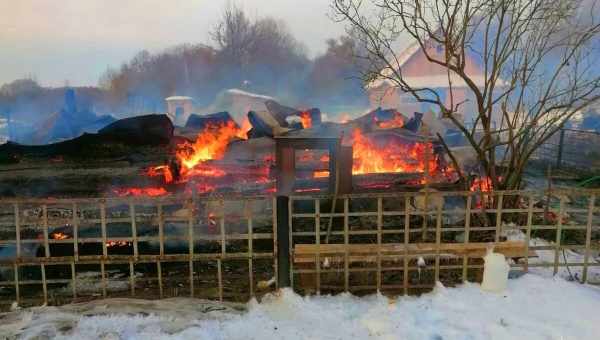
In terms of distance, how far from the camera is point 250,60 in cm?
3622

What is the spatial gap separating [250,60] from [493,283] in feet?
111

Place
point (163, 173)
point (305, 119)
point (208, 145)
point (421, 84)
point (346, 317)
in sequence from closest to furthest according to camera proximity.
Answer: point (346, 317)
point (163, 173)
point (208, 145)
point (305, 119)
point (421, 84)

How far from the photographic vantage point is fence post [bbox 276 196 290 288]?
4.91m

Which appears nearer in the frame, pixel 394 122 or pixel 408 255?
pixel 408 255

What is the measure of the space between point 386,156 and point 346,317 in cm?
915

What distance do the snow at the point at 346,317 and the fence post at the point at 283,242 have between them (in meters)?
0.18

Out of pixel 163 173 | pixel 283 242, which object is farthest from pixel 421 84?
pixel 283 242

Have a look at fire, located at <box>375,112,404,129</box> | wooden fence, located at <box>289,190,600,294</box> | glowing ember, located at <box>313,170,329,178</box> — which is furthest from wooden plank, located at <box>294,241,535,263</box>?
fire, located at <box>375,112,404,129</box>

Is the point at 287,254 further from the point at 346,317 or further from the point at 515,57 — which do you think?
the point at 515,57

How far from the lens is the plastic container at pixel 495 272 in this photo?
488 centimetres

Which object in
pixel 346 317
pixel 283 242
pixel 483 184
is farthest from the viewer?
pixel 483 184

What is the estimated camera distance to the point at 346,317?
451cm

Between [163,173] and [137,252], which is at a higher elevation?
[163,173]

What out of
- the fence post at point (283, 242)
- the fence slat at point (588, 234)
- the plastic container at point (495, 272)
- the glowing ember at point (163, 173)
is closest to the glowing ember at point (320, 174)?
the glowing ember at point (163, 173)
